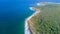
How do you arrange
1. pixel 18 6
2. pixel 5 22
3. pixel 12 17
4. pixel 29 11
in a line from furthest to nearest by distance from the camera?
pixel 18 6 → pixel 29 11 → pixel 12 17 → pixel 5 22

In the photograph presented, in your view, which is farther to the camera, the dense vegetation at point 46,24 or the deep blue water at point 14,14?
the deep blue water at point 14,14

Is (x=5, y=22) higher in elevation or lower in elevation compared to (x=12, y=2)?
lower

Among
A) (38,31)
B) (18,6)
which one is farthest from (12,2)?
(38,31)

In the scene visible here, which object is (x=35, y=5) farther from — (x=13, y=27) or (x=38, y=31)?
(x=38, y=31)

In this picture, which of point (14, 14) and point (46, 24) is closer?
point (46, 24)

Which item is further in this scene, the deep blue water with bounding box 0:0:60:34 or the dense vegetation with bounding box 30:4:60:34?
the deep blue water with bounding box 0:0:60:34

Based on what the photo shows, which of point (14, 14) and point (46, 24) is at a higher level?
point (14, 14)

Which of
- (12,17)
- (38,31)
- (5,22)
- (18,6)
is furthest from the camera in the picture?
(18,6)

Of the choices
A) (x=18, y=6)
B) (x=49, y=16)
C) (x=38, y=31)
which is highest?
(x=18, y=6)
